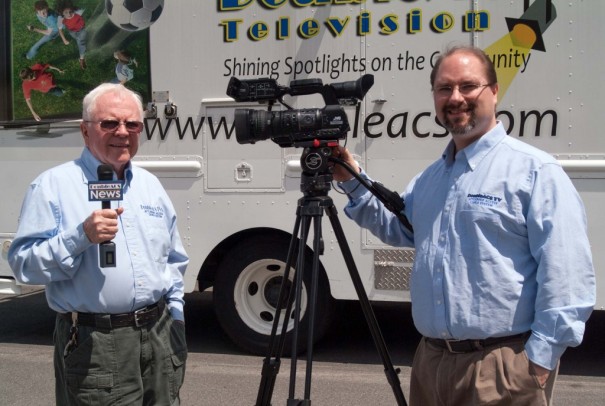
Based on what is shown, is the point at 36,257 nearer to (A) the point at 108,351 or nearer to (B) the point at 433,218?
(A) the point at 108,351

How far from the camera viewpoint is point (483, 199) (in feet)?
7.04

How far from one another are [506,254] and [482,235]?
0.10 m

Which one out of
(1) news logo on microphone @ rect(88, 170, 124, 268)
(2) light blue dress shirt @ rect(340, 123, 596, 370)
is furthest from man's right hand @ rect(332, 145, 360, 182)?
(1) news logo on microphone @ rect(88, 170, 124, 268)

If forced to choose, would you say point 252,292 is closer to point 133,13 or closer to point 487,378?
point 133,13

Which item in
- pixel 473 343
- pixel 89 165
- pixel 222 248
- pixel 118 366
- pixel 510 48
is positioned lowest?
pixel 222 248

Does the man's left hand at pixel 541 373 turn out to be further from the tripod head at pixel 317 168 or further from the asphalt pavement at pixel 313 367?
the asphalt pavement at pixel 313 367

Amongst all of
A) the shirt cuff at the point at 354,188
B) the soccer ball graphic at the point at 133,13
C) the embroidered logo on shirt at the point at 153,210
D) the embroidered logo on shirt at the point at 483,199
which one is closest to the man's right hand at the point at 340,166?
the shirt cuff at the point at 354,188

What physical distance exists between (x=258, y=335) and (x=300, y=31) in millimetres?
2466

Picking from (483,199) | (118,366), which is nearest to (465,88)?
(483,199)

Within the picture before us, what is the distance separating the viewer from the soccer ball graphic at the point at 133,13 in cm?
539

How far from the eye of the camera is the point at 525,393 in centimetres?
206

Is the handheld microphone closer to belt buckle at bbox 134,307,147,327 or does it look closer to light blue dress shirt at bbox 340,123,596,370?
belt buckle at bbox 134,307,147,327

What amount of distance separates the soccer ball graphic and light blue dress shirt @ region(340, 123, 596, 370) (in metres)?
3.82

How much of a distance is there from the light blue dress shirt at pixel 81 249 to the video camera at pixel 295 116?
0.52 meters
